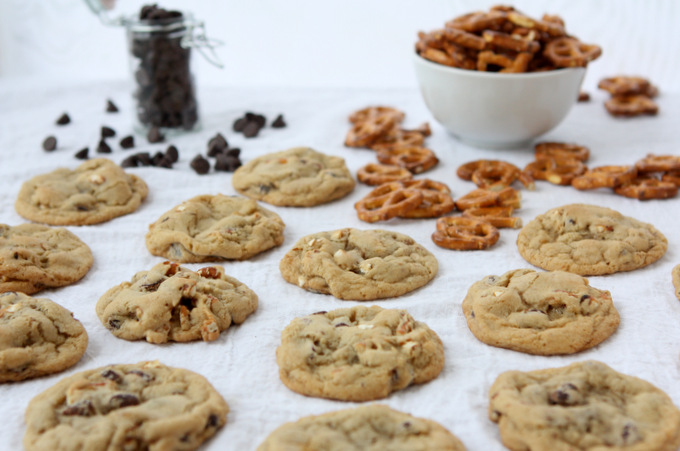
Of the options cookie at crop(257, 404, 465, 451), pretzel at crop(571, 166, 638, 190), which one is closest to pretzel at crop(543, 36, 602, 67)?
pretzel at crop(571, 166, 638, 190)

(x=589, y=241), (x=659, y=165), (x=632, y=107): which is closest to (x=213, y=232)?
(x=589, y=241)

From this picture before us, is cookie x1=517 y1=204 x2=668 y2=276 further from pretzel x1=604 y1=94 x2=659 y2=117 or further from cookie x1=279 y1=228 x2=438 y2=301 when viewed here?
pretzel x1=604 y1=94 x2=659 y2=117

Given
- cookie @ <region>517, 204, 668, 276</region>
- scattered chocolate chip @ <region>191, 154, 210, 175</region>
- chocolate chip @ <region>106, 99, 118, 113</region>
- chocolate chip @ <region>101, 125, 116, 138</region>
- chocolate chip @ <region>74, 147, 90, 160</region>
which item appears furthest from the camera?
chocolate chip @ <region>106, 99, 118, 113</region>

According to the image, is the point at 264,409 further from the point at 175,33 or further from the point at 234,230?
the point at 175,33

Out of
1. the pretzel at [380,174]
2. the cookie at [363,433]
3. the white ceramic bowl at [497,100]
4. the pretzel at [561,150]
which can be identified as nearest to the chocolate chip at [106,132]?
the pretzel at [380,174]

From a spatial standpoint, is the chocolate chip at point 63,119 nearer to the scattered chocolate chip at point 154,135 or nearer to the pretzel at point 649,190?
the scattered chocolate chip at point 154,135

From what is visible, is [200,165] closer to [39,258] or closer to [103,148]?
[103,148]

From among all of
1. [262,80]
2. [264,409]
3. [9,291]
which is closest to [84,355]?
[9,291]
